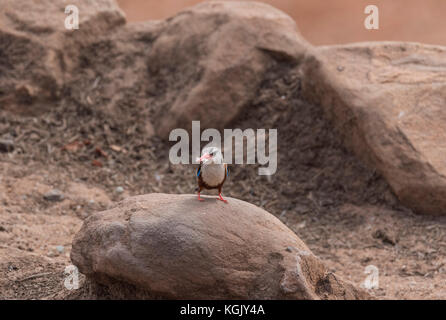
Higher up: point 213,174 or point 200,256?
point 213,174

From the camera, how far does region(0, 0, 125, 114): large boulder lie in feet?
24.3

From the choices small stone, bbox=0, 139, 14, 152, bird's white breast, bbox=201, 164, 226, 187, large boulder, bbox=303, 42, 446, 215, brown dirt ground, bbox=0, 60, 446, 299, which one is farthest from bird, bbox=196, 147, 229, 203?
small stone, bbox=0, 139, 14, 152

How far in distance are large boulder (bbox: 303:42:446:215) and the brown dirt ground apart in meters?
0.19

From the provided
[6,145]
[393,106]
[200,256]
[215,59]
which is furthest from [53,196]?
[393,106]

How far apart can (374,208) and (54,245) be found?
123 inches

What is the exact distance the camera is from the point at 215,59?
7.13 m

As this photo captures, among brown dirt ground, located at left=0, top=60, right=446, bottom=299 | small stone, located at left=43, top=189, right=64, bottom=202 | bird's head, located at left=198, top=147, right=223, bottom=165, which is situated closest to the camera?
bird's head, located at left=198, top=147, right=223, bottom=165

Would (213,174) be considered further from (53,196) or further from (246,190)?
(53,196)

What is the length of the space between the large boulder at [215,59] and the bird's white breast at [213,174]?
132 inches

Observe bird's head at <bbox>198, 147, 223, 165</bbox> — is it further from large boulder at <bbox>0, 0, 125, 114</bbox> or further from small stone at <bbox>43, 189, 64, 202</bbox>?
large boulder at <bbox>0, 0, 125, 114</bbox>

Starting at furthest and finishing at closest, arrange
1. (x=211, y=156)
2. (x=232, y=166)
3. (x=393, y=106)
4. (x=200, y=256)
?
(x=232, y=166)
(x=393, y=106)
(x=211, y=156)
(x=200, y=256)

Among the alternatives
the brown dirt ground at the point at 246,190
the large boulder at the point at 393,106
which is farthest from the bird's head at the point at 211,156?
the large boulder at the point at 393,106

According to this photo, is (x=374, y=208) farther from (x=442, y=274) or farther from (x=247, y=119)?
(x=247, y=119)

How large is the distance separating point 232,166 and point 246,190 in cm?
39
